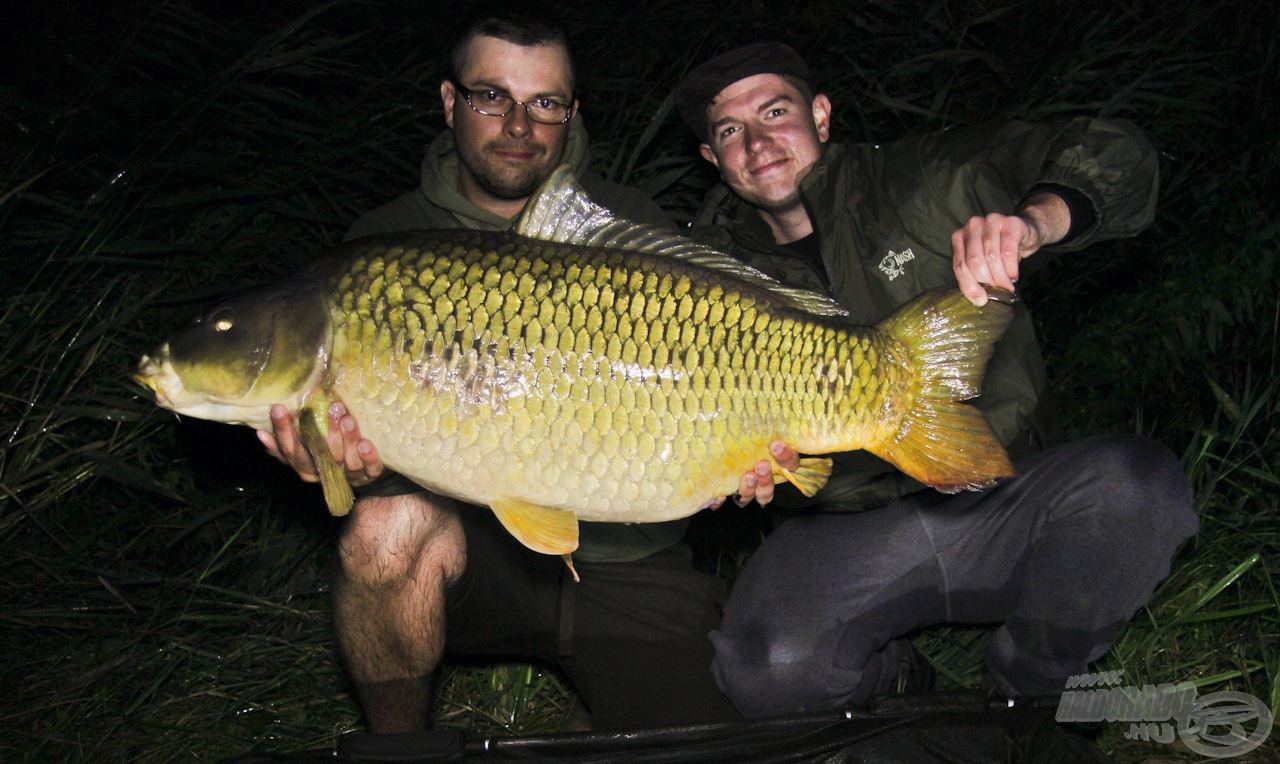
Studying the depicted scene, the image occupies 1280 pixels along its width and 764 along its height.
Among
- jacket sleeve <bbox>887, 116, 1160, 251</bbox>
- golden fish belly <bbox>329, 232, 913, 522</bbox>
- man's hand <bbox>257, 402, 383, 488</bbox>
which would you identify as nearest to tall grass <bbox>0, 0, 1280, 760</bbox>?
jacket sleeve <bbox>887, 116, 1160, 251</bbox>

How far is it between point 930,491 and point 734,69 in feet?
3.12

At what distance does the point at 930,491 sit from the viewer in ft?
6.46

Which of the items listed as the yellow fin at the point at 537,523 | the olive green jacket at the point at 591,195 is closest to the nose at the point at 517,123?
the olive green jacket at the point at 591,195

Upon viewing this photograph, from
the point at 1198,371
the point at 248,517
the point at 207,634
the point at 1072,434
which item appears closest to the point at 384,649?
the point at 207,634

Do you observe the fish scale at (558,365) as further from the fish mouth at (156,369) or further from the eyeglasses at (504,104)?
the eyeglasses at (504,104)

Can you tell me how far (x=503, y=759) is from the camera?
5.18 ft

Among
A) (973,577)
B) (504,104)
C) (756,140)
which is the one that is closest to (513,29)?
(504,104)

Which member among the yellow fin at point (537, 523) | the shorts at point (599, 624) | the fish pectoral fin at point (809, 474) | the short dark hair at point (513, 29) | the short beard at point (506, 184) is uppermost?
the short dark hair at point (513, 29)

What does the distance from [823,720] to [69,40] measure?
248 cm

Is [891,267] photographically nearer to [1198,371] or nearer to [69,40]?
[1198,371]

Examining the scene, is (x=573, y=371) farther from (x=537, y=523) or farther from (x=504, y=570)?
(x=504, y=570)

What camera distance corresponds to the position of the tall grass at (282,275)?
2150 millimetres

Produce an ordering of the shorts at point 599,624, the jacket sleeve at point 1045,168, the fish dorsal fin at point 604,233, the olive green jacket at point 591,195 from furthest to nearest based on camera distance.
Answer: the olive green jacket at point 591,195 → the shorts at point 599,624 → the jacket sleeve at point 1045,168 → the fish dorsal fin at point 604,233

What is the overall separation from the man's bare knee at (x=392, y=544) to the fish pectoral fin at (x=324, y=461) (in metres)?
0.32
